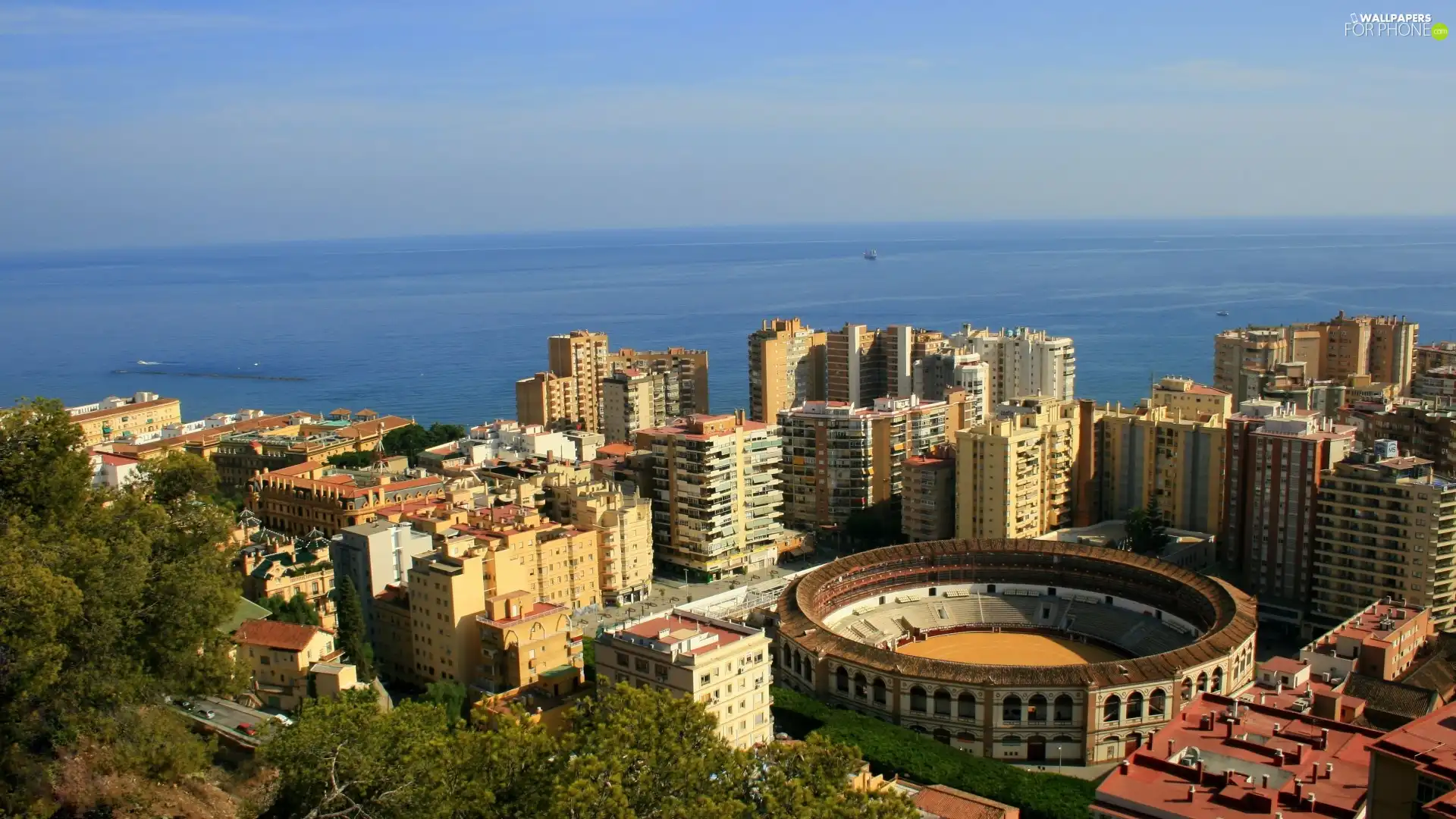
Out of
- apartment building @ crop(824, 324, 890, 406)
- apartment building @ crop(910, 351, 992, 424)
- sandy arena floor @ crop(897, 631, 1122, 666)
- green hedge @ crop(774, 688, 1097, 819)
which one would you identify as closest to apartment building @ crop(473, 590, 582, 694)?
green hedge @ crop(774, 688, 1097, 819)

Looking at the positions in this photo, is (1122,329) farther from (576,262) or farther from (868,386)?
(576,262)

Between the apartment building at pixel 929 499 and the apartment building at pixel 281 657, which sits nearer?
the apartment building at pixel 281 657

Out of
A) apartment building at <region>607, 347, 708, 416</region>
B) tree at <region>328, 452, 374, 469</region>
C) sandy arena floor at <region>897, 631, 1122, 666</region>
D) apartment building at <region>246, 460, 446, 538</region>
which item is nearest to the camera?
sandy arena floor at <region>897, 631, 1122, 666</region>

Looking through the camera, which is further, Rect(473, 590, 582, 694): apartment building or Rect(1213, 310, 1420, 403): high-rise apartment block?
Rect(1213, 310, 1420, 403): high-rise apartment block

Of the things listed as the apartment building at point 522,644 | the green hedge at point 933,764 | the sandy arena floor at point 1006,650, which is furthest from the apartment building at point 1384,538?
the apartment building at point 522,644

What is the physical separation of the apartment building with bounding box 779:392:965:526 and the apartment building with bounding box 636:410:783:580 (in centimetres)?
190

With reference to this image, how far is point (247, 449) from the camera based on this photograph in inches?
1451

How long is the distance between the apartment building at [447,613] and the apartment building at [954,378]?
20.4 meters

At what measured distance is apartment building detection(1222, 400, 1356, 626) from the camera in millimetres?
26344

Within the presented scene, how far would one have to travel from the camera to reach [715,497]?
30016 millimetres

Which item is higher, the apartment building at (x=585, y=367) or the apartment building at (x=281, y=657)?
the apartment building at (x=585, y=367)

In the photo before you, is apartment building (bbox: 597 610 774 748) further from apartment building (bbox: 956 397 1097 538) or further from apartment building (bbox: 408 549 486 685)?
apartment building (bbox: 956 397 1097 538)

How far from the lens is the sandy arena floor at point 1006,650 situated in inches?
999

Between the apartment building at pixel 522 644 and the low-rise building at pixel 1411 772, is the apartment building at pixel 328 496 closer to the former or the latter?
the apartment building at pixel 522 644
